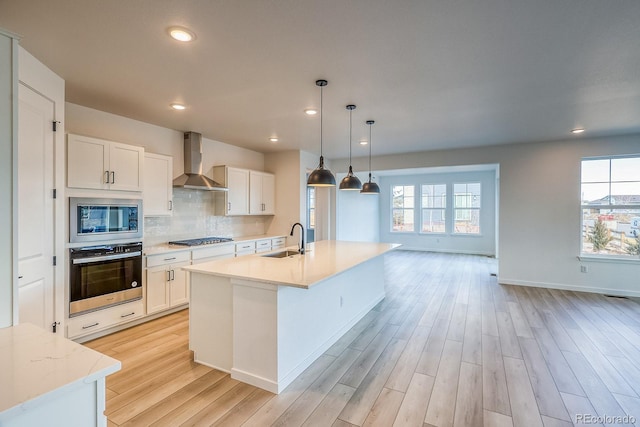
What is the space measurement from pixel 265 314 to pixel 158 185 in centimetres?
267

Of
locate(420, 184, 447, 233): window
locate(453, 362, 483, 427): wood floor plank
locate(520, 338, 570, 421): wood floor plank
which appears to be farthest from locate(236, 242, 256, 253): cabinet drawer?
locate(420, 184, 447, 233): window

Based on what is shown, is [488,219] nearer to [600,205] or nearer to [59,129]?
[600,205]

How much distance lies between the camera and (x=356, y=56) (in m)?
2.33

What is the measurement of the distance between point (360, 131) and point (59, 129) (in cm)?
347

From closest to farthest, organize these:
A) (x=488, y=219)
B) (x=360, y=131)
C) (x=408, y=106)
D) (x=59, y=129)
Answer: (x=59, y=129) → (x=408, y=106) → (x=360, y=131) → (x=488, y=219)

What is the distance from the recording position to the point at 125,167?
3521 millimetres

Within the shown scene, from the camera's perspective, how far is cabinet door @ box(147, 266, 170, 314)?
372cm

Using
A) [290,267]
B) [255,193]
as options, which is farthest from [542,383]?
[255,193]

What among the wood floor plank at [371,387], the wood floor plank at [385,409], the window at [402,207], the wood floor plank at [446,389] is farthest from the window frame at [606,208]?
the window at [402,207]

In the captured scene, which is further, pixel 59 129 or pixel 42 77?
pixel 59 129

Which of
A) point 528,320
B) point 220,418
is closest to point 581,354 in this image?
point 528,320

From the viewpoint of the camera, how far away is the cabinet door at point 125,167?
3398 millimetres

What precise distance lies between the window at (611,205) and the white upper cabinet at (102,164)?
6.68 metres

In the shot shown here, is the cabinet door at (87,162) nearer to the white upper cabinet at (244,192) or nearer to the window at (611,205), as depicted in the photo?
the white upper cabinet at (244,192)
